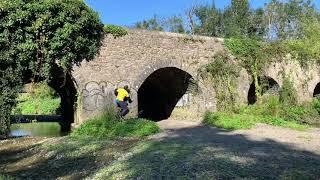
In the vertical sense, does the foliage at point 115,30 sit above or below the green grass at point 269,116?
above

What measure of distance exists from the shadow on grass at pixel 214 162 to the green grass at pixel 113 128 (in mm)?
1861

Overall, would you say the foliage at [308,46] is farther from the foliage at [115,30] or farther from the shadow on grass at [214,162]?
the shadow on grass at [214,162]

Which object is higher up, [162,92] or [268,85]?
[268,85]

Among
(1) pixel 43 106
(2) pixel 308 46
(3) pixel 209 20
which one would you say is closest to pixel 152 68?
(2) pixel 308 46

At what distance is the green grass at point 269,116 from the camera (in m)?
16.0

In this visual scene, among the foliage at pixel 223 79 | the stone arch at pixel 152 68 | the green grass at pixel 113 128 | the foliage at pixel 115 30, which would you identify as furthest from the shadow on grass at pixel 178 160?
the foliage at pixel 223 79

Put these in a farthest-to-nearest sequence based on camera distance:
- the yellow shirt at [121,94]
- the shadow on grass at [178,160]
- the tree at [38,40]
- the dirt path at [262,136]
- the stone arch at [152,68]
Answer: the stone arch at [152,68], the yellow shirt at [121,94], the tree at [38,40], the dirt path at [262,136], the shadow on grass at [178,160]

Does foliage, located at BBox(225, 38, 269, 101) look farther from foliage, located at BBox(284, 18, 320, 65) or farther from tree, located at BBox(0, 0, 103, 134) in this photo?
tree, located at BBox(0, 0, 103, 134)

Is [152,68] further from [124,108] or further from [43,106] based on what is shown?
[43,106]

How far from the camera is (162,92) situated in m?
21.9

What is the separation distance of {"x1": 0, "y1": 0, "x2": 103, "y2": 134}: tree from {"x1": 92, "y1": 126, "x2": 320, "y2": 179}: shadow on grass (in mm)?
5042

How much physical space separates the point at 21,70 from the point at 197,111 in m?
7.95

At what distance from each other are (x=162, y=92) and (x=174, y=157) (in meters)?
12.8

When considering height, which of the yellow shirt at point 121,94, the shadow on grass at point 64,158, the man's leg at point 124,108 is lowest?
the shadow on grass at point 64,158
